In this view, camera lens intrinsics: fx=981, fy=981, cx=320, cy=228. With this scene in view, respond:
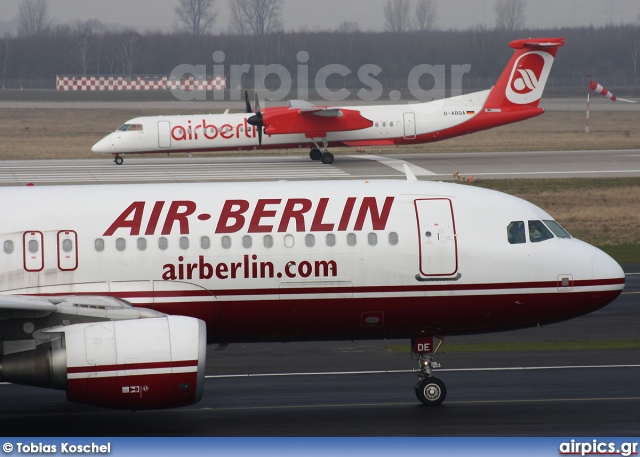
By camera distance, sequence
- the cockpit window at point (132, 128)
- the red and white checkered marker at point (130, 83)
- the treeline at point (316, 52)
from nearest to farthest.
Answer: the cockpit window at point (132, 128) < the red and white checkered marker at point (130, 83) < the treeline at point (316, 52)

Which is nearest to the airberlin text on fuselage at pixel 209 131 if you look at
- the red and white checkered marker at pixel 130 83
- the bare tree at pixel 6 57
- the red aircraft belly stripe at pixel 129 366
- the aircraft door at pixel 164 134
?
the aircraft door at pixel 164 134

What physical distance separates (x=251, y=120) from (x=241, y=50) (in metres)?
114

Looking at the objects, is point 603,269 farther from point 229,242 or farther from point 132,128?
point 132,128

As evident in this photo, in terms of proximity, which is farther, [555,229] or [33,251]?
[555,229]

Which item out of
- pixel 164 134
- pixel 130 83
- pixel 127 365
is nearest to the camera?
pixel 127 365

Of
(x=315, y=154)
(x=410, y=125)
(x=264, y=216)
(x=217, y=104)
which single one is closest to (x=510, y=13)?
(x=217, y=104)

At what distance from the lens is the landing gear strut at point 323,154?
57.1 meters

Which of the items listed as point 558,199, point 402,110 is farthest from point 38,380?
point 402,110

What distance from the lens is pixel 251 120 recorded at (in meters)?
55.1

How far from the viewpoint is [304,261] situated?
54.0ft

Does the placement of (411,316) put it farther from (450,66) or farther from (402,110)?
(450,66)

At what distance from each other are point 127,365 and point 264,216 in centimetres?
366

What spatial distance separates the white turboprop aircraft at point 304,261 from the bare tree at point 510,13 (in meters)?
172

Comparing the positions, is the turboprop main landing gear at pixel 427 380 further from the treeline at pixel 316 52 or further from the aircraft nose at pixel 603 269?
the treeline at pixel 316 52
